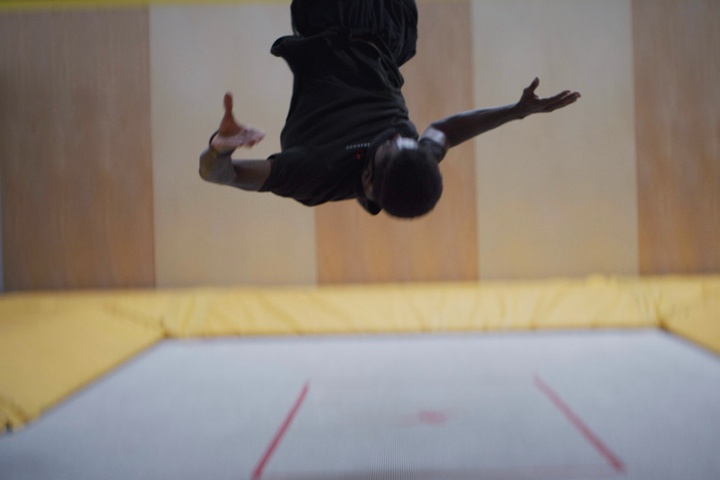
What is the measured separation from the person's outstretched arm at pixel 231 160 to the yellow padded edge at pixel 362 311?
6.74 ft

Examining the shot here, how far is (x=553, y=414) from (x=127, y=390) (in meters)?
1.96

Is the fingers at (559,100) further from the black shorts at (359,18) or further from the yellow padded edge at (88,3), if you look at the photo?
the yellow padded edge at (88,3)

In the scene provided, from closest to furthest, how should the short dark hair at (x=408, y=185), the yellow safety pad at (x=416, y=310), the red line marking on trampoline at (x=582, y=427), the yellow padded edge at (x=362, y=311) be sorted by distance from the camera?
the short dark hair at (x=408, y=185)
the red line marking on trampoline at (x=582, y=427)
the yellow padded edge at (x=362, y=311)
the yellow safety pad at (x=416, y=310)

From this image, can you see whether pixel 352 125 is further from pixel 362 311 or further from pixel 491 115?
pixel 362 311

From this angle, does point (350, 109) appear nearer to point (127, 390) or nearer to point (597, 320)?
point (127, 390)

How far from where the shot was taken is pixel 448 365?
10.1ft

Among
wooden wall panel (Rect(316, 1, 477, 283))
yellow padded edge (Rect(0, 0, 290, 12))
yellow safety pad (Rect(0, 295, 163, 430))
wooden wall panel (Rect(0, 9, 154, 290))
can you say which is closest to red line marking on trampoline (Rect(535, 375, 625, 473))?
wooden wall panel (Rect(316, 1, 477, 283))

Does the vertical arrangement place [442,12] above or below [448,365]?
above

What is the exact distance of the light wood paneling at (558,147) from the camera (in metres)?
4.43

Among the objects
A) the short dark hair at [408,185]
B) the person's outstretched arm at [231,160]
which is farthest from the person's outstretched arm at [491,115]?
the person's outstretched arm at [231,160]

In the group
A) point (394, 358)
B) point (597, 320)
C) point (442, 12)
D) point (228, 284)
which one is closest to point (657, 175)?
point (597, 320)

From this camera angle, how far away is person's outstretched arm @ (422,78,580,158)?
184cm

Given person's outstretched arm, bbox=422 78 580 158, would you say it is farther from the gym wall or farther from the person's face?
the gym wall

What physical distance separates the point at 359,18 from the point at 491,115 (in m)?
0.53
